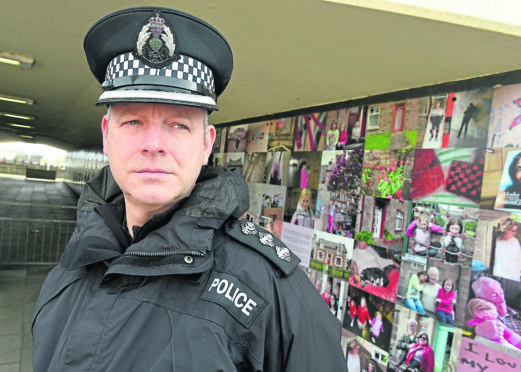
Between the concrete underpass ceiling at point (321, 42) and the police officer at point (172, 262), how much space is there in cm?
41

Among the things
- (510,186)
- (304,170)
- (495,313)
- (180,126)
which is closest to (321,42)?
(180,126)

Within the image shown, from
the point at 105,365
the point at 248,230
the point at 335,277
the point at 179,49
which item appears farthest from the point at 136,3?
the point at 335,277

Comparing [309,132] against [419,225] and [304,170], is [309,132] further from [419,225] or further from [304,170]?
[419,225]

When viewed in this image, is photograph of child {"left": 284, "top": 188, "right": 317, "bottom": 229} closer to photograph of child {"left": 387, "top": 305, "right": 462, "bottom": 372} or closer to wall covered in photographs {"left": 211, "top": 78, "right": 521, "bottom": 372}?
wall covered in photographs {"left": 211, "top": 78, "right": 521, "bottom": 372}

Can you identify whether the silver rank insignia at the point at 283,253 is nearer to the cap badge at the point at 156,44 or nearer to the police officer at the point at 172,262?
the police officer at the point at 172,262

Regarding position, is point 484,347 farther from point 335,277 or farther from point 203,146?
point 203,146

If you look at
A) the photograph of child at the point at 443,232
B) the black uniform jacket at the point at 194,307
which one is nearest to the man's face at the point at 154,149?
the black uniform jacket at the point at 194,307

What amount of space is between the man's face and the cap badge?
0.19 m

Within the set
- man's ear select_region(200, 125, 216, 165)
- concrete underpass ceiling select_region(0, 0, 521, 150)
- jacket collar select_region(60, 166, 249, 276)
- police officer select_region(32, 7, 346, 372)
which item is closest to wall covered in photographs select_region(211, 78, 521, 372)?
concrete underpass ceiling select_region(0, 0, 521, 150)

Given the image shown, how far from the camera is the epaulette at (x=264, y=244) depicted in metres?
1.25

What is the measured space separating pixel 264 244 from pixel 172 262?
37cm

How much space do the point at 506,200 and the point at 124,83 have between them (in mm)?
1961

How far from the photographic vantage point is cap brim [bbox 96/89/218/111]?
44.4 inches

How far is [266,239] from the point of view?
1.36 m
